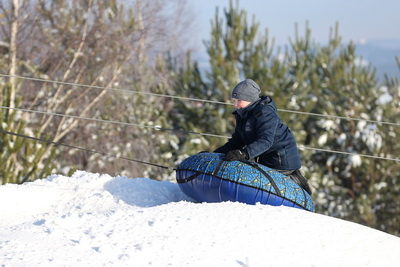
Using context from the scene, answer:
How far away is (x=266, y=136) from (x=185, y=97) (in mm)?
13294

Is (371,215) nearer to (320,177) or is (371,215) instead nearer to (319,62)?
(320,177)

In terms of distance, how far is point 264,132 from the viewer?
4.48 m

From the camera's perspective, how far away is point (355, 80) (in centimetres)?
1797

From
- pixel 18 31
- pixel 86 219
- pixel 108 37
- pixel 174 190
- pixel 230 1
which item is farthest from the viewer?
pixel 230 1

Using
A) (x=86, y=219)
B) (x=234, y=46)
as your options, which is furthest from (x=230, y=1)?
(x=86, y=219)

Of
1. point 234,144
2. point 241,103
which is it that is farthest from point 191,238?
point 234,144

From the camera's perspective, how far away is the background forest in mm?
16297

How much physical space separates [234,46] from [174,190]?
13216 mm

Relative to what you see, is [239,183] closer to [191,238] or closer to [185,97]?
[191,238]

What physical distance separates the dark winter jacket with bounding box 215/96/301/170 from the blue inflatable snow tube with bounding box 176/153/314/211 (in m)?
0.17

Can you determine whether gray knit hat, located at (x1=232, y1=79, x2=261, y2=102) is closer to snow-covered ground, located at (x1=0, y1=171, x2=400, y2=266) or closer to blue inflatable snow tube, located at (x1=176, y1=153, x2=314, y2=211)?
blue inflatable snow tube, located at (x1=176, y1=153, x2=314, y2=211)

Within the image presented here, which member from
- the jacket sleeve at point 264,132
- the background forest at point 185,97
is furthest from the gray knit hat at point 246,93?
the background forest at point 185,97

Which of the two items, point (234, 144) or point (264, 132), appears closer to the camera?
point (264, 132)

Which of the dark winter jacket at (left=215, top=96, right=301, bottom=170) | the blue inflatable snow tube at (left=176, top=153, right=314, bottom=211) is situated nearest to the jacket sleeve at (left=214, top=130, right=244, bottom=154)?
the dark winter jacket at (left=215, top=96, right=301, bottom=170)
